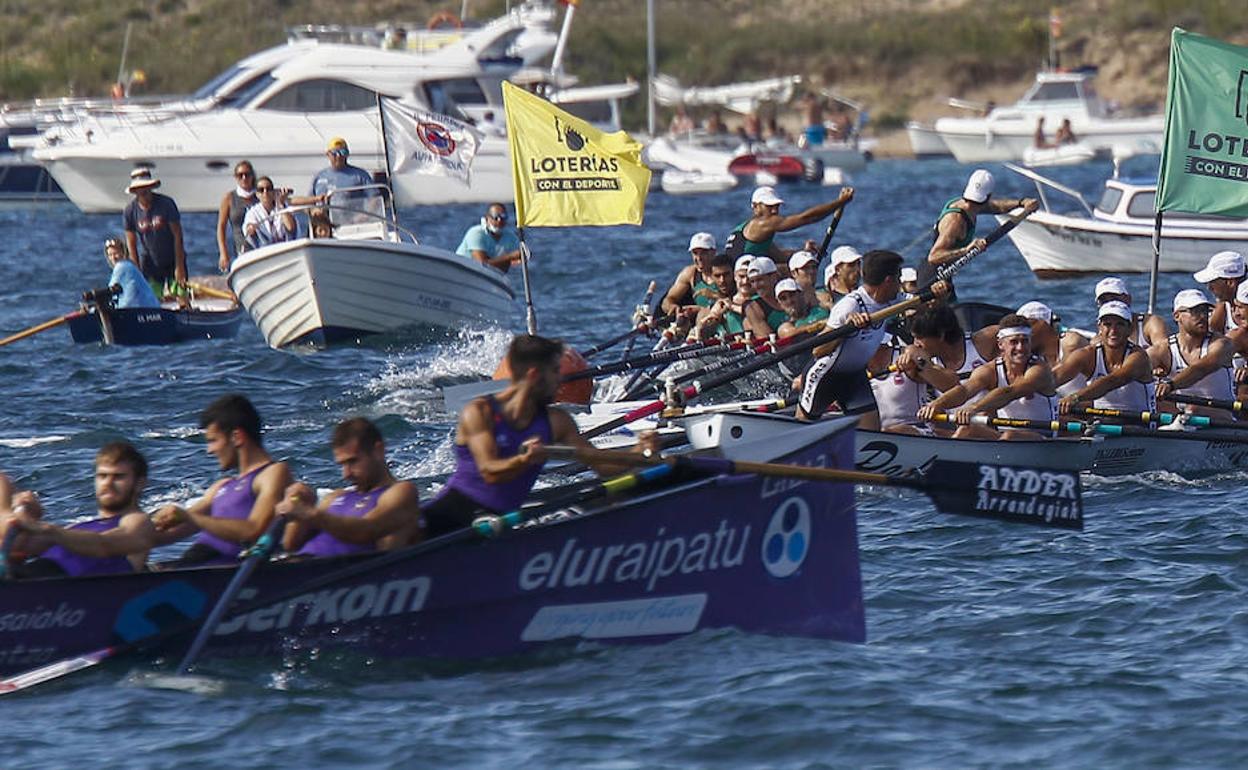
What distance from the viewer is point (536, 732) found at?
29.6 feet

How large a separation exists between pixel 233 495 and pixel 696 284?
896cm

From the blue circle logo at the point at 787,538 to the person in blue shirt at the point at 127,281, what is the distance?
11889mm

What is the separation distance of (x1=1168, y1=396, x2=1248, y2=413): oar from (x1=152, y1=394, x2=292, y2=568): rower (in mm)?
6976

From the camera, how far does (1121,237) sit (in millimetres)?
26641

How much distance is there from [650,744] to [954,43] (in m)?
59.7

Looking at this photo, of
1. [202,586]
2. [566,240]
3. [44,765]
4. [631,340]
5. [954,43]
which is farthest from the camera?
[954,43]

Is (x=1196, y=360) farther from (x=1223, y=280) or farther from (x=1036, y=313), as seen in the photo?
(x=1036, y=313)

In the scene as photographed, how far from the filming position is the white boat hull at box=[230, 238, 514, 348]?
20.3 meters

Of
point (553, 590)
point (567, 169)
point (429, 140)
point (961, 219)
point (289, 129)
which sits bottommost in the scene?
point (553, 590)

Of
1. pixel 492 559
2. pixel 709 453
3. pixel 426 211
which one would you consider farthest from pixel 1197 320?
pixel 426 211

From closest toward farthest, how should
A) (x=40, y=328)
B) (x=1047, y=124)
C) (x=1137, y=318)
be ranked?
(x=1137, y=318)
(x=40, y=328)
(x=1047, y=124)

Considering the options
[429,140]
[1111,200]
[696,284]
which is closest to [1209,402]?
[696,284]

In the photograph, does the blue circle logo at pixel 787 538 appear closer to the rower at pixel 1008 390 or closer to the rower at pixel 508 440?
the rower at pixel 508 440

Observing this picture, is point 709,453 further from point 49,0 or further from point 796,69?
point 49,0
